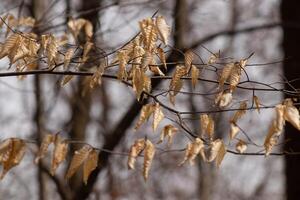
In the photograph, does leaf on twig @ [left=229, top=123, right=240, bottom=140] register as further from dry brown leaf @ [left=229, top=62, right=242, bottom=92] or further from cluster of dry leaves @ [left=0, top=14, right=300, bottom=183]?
dry brown leaf @ [left=229, top=62, right=242, bottom=92]

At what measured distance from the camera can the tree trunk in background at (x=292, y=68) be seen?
529 centimetres

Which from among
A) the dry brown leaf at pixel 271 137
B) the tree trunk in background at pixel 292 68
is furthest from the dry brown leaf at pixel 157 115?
the tree trunk in background at pixel 292 68

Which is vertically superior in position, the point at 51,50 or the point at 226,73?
the point at 51,50

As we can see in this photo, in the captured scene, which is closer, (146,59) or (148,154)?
(146,59)

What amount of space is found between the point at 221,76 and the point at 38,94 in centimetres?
383

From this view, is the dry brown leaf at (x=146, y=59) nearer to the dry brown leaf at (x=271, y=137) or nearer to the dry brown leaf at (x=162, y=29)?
the dry brown leaf at (x=162, y=29)

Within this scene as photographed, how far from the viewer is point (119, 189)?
9828 mm

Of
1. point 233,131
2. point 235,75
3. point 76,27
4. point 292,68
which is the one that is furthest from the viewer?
point 292,68

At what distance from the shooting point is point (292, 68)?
561cm

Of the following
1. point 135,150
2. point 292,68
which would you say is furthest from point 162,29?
point 292,68

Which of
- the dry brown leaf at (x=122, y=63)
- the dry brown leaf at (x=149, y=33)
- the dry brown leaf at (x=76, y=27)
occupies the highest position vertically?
the dry brown leaf at (x=76, y=27)

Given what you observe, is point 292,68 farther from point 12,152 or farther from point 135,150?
point 12,152

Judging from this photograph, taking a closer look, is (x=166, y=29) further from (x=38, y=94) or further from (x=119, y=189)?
(x=119, y=189)

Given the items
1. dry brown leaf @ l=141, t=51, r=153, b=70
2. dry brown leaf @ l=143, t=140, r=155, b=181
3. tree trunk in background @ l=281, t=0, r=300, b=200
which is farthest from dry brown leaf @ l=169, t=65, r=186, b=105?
tree trunk in background @ l=281, t=0, r=300, b=200
